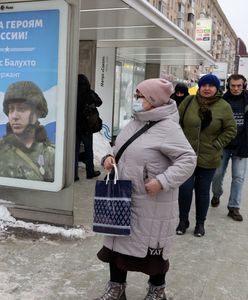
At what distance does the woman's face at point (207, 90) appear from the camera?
4.36 metres

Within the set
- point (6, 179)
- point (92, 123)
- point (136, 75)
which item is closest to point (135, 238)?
point (6, 179)

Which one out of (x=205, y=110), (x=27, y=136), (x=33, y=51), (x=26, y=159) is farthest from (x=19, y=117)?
(x=205, y=110)

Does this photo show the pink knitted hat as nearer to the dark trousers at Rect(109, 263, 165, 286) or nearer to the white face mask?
the white face mask

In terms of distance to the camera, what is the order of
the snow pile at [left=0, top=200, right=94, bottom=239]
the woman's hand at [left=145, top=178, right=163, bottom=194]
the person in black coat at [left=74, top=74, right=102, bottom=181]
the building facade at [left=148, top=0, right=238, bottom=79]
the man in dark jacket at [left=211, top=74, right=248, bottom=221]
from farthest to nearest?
1. the building facade at [left=148, top=0, right=238, bottom=79]
2. the person in black coat at [left=74, top=74, right=102, bottom=181]
3. the man in dark jacket at [left=211, top=74, right=248, bottom=221]
4. the snow pile at [left=0, top=200, right=94, bottom=239]
5. the woman's hand at [left=145, top=178, right=163, bottom=194]

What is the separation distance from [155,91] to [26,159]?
7.63ft

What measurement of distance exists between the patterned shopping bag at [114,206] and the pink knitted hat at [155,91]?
1.78ft

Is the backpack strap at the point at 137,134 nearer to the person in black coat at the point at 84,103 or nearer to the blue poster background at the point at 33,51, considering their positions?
the blue poster background at the point at 33,51

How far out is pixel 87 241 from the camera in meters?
4.36

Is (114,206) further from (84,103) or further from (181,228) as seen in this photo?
(84,103)

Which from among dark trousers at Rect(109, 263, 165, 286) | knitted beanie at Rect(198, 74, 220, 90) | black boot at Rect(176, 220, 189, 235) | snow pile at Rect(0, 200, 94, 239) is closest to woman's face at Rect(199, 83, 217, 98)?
knitted beanie at Rect(198, 74, 220, 90)

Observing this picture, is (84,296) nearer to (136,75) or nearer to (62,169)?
(62,169)

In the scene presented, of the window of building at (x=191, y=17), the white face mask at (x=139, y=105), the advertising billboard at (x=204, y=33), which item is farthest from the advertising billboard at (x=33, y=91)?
the window of building at (x=191, y=17)

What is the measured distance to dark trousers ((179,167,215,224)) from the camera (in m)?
4.57

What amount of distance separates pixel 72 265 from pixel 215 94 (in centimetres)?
216
